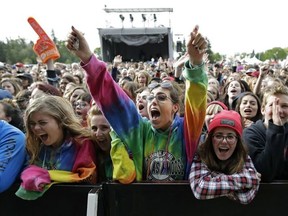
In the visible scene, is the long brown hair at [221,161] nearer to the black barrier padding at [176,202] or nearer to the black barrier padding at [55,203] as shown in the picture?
the black barrier padding at [176,202]

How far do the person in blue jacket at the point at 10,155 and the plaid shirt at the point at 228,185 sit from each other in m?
1.10

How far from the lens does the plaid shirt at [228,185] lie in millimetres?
2002

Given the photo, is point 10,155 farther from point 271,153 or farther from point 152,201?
point 271,153

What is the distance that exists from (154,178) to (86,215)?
478mm

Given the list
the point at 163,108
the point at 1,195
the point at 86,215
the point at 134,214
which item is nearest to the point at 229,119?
the point at 163,108

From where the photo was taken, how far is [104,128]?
2.70 meters

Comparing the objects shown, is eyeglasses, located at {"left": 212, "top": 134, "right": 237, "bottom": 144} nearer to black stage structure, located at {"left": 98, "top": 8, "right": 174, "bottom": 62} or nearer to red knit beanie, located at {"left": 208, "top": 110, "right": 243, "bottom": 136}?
red knit beanie, located at {"left": 208, "top": 110, "right": 243, "bottom": 136}

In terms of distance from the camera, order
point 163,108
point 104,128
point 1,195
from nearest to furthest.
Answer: point 1,195
point 163,108
point 104,128

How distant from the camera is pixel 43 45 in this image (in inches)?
196

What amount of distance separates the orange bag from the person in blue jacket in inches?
106

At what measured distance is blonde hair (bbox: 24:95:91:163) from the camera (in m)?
2.38

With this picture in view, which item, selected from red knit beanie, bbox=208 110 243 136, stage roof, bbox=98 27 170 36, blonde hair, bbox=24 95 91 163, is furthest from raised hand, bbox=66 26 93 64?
stage roof, bbox=98 27 170 36

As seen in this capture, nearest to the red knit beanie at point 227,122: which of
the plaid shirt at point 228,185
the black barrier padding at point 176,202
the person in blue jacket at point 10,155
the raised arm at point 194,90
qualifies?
the raised arm at point 194,90

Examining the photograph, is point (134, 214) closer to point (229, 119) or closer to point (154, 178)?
point (154, 178)
